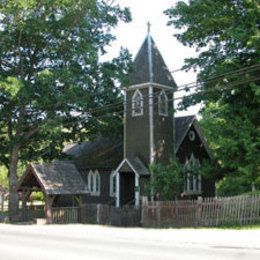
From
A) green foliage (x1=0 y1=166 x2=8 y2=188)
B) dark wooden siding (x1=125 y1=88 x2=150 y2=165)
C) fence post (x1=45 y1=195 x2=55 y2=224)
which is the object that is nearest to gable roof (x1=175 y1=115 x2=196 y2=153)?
dark wooden siding (x1=125 y1=88 x2=150 y2=165)

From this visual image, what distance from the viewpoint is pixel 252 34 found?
28125mm

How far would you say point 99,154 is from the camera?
143 ft

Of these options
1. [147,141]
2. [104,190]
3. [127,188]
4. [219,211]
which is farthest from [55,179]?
[219,211]

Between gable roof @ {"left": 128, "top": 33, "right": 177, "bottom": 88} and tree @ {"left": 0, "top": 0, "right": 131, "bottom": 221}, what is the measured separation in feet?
3.26

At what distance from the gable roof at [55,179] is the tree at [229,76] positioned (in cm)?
888

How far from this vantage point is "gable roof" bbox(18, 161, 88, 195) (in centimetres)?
3284

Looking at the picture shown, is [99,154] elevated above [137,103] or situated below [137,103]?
below

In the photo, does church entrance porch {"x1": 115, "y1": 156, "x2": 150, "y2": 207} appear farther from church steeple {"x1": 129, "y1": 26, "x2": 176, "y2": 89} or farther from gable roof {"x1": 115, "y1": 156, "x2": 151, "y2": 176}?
church steeple {"x1": 129, "y1": 26, "x2": 176, "y2": 89}

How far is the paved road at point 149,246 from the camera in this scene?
1539 cm

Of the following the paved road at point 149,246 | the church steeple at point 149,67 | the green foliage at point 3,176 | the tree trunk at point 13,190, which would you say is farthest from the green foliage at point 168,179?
the green foliage at point 3,176

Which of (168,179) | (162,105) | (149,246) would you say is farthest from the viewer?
(162,105)

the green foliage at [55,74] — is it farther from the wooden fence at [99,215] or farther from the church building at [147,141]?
the wooden fence at [99,215]

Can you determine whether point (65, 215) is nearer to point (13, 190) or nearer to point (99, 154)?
point (13, 190)

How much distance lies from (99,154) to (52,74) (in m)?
11.4
